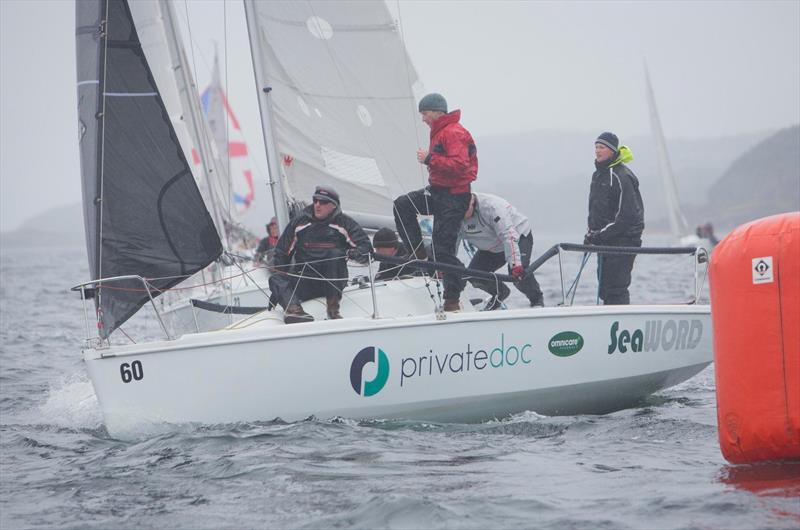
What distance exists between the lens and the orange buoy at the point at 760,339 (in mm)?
4199

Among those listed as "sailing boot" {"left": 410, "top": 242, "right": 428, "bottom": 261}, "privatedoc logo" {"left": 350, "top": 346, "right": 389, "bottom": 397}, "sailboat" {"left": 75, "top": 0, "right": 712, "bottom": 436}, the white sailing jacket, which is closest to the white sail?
"sailboat" {"left": 75, "top": 0, "right": 712, "bottom": 436}

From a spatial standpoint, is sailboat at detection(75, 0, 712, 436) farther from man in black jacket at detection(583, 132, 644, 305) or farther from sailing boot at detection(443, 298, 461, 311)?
man in black jacket at detection(583, 132, 644, 305)

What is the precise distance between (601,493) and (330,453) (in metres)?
1.49

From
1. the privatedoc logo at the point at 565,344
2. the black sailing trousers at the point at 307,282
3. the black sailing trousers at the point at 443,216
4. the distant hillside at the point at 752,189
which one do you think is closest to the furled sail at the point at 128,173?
the black sailing trousers at the point at 307,282

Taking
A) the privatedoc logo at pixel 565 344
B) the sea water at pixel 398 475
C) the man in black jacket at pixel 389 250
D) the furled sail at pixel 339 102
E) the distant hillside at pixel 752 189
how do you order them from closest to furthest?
the sea water at pixel 398 475 → the privatedoc logo at pixel 565 344 → the man in black jacket at pixel 389 250 → the furled sail at pixel 339 102 → the distant hillside at pixel 752 189

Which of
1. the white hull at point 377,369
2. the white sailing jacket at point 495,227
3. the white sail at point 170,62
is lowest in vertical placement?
the white hull at point 377,369

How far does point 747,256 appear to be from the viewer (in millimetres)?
4316

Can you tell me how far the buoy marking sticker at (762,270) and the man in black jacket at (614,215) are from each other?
8.66ft

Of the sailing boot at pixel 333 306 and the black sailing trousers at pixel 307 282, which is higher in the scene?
the black sailing trousers at pixel 307 282

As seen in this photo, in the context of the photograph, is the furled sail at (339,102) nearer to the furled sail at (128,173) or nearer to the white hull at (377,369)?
the furled sail at (128,173)

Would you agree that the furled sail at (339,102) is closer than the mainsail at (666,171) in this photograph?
Yes

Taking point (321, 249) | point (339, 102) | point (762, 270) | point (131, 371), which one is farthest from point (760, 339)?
point (339, 102)

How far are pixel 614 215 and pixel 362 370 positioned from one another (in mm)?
2324

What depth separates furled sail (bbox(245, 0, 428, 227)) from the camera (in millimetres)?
8305
